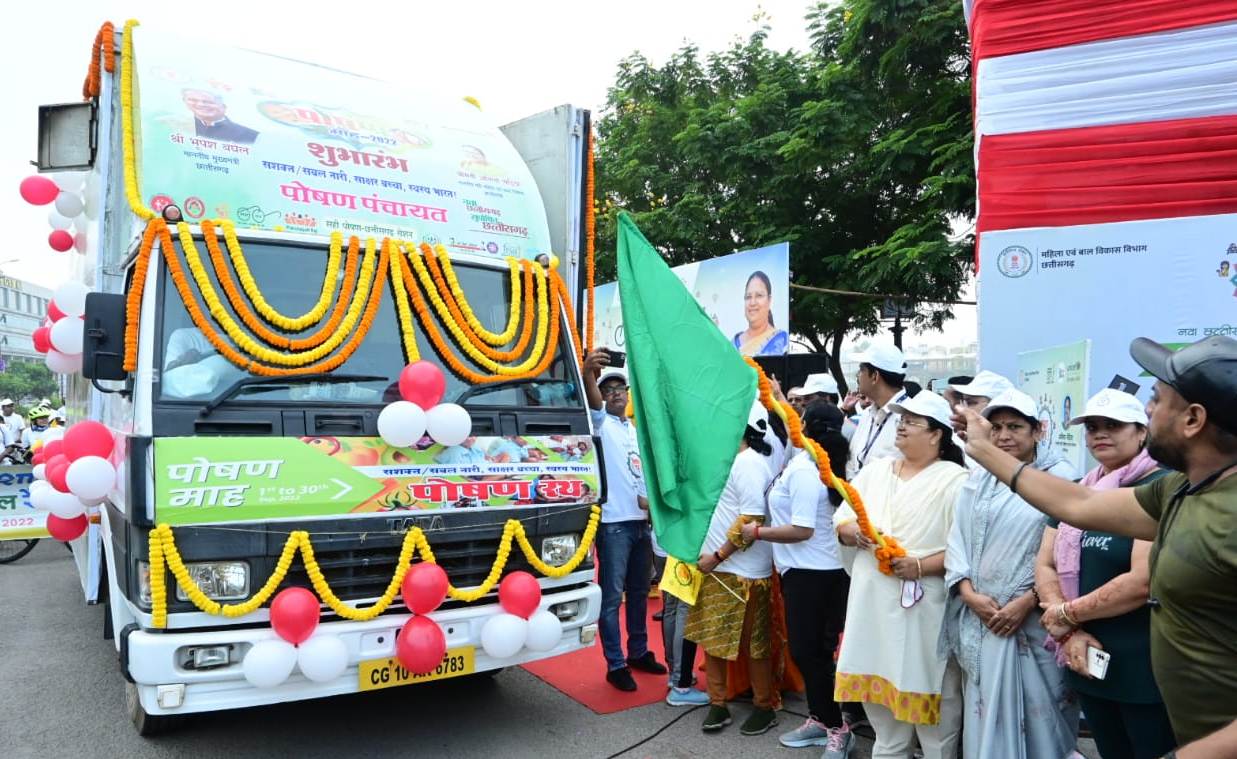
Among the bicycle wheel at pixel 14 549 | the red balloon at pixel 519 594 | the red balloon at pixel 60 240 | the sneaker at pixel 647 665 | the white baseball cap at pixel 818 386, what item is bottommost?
the bicycle wheel at pixel 14 549

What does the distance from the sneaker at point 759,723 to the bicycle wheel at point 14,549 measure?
8.95 meters

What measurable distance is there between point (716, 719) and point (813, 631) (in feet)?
2.65

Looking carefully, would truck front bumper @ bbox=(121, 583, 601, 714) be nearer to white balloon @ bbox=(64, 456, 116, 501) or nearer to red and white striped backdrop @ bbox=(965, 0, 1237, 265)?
white balloon @ bbox=(64, 456, 116, 501)

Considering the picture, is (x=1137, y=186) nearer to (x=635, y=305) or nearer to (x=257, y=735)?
(x=635, y=305)

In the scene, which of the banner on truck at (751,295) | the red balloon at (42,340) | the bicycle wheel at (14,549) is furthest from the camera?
the bicycle wheel at (14,549)

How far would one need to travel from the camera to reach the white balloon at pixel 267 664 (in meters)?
3.51

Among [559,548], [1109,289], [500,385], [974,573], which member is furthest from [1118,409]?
[500,385]

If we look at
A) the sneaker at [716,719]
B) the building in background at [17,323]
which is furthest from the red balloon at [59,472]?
the building in background at [17,323]

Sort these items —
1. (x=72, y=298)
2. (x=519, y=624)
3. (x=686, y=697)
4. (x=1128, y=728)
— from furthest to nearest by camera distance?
(x=72, y=298) < (x=686, y=697) < (x=519, y=624) < (x=1128, y=728)

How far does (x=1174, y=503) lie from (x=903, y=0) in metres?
9.35

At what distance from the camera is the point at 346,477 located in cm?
385

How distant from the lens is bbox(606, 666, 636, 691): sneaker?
5.25m

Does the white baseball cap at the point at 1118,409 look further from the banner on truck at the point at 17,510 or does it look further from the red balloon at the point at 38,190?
the banner on truck at the point at 17,510

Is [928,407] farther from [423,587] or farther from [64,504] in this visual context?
[64,504]
